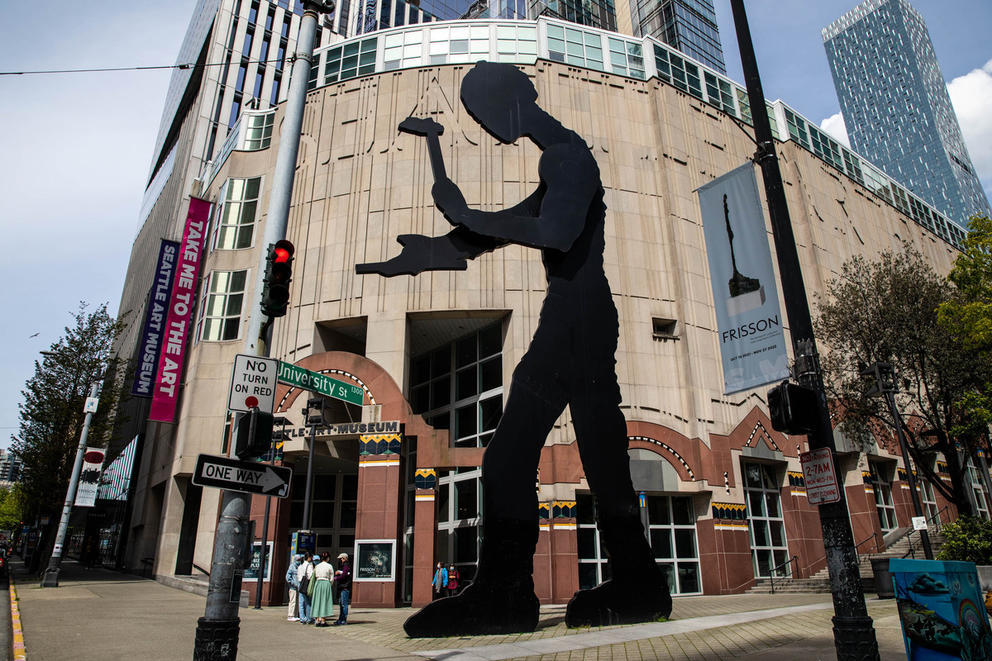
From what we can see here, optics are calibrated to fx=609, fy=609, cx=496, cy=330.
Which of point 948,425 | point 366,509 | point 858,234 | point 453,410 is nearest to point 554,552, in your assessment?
point 366,509

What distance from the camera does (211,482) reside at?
686 cm

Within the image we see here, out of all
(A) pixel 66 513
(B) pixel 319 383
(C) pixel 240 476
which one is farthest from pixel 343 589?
(A) pixel 66 513

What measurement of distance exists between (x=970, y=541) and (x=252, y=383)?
913 inches

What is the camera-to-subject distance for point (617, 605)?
13.8 metres

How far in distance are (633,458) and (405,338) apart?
11406mm

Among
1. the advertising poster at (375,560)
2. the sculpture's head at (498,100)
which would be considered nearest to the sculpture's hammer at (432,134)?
the sculpture's head at (498,100)

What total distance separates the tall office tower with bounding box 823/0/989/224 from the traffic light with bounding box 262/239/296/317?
185 meters

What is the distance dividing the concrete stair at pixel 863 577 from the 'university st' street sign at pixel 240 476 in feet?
75.6

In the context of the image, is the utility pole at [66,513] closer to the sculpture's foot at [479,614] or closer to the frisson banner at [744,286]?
the sculpture's foot at [479,614]

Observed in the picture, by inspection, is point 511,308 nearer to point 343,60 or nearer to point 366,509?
point 366,509

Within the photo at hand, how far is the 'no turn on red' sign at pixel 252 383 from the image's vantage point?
24.9 feet

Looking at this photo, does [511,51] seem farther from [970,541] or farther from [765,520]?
[970,541]

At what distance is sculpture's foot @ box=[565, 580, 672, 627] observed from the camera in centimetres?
1350

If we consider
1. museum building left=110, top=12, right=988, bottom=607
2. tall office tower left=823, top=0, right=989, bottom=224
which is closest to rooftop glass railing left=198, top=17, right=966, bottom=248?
museum building left=110, top=12, right=988, bottom=607
